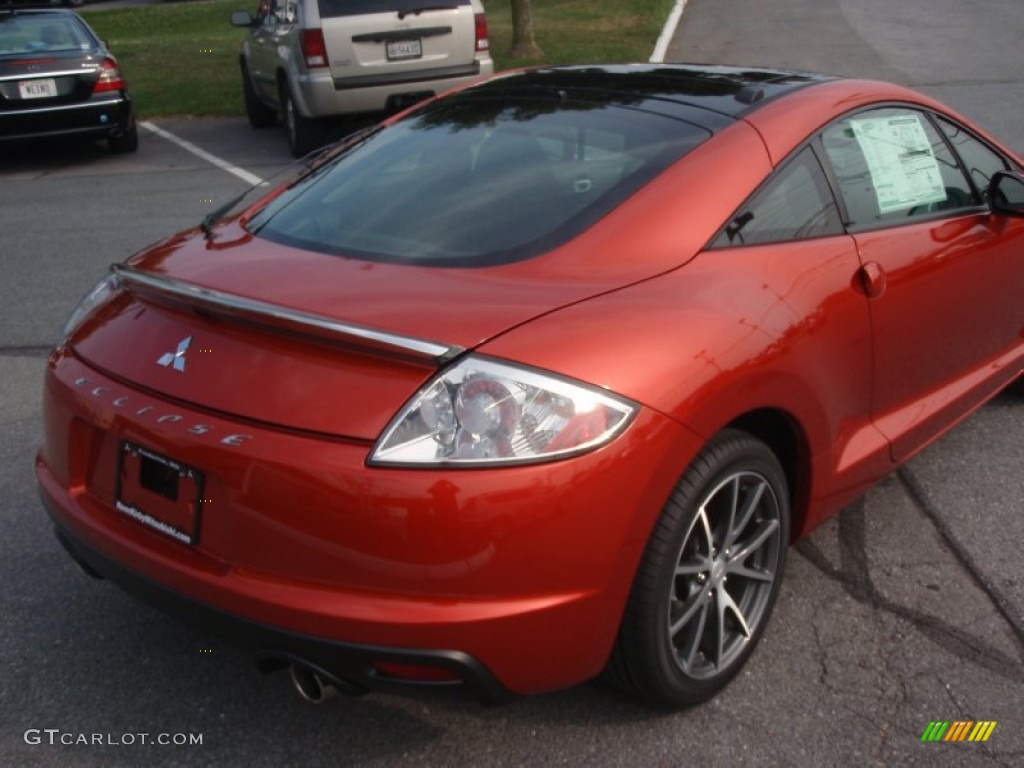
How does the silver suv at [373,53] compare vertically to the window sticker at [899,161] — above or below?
below

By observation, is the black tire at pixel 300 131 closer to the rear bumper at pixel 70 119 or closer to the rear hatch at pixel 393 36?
the rear hatch at pixel 393 36

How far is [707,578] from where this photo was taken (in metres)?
2.98

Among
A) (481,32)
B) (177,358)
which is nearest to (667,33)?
(481,32)

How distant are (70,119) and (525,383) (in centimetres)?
1018

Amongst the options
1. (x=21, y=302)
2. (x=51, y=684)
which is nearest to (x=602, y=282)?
(x=51, y=684)

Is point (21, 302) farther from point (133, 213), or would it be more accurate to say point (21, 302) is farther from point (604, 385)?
point (604, 385)

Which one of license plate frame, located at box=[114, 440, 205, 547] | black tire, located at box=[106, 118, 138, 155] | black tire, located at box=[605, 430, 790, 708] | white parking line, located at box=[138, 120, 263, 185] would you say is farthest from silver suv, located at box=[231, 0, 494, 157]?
license plate frame, located at box=[114, 440, 205, 547]

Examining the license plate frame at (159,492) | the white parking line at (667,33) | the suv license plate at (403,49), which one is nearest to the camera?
the license plate frame at (159,492)

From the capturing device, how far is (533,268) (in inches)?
113

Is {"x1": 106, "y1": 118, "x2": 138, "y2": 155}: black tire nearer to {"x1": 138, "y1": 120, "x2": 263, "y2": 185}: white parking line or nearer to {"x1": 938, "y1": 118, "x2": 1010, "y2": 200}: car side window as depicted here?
{"x1": 138, "y1": 120, "x2": 263, "y2": 185}: white parking line

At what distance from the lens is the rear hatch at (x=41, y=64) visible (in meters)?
11.0

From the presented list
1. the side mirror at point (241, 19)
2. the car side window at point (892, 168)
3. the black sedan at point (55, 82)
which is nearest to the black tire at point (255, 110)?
the side mirror at point (241, 19)

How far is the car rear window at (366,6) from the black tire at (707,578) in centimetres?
876

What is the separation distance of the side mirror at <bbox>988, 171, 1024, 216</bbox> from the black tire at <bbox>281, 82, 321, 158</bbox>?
8.25 metres
